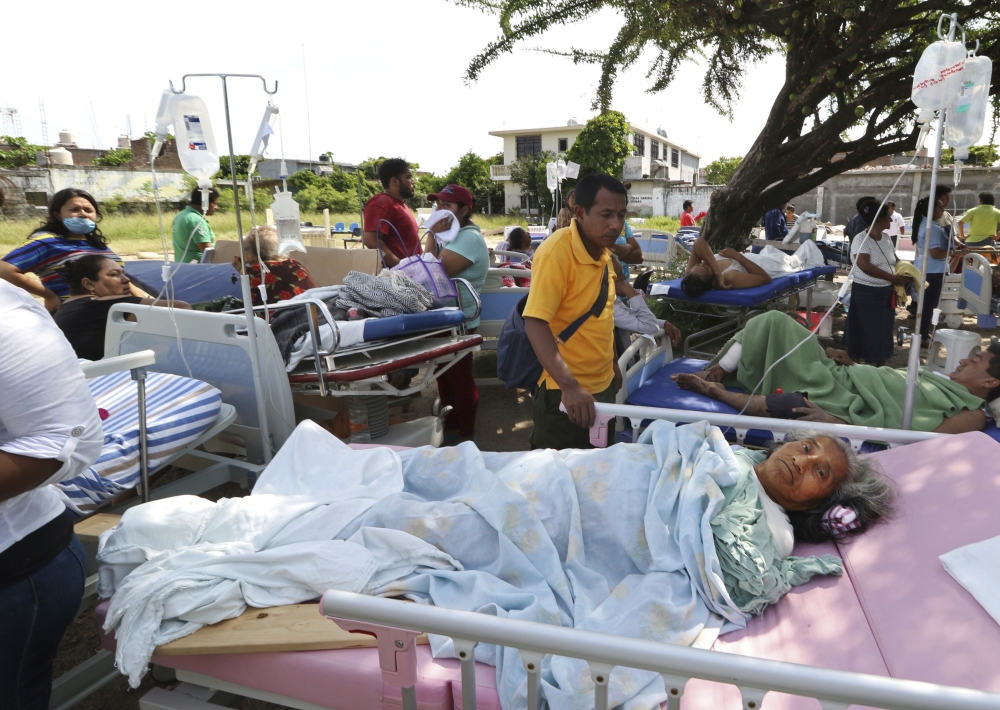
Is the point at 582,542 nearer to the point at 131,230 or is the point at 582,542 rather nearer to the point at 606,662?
the point at 606,662

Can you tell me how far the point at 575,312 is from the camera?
283cm

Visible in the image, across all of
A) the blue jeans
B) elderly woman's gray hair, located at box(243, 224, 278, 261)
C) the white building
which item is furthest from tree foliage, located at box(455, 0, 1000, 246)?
the white building

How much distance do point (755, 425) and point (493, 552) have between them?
1276 mm

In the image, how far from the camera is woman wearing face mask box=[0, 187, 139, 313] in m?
3.86

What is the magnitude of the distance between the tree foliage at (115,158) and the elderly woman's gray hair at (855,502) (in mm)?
34202

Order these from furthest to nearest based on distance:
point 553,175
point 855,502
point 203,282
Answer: point 553,175 → point 203,282 → point 855,502

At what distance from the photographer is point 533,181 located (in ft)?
125

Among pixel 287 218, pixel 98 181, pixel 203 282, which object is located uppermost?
pixel 98 181


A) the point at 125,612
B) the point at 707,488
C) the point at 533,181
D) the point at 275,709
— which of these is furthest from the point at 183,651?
the point at 533,181

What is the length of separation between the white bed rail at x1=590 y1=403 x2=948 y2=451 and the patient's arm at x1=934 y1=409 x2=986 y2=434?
399 mm

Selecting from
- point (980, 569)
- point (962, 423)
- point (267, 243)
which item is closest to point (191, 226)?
point (267, 243)

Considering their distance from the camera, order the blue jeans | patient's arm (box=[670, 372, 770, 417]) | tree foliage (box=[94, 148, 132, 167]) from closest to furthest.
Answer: the blue jeans → patient's arm (box=[670, 372, 770, 417]) → tree foliage (box=[94, 148, 132, 167])

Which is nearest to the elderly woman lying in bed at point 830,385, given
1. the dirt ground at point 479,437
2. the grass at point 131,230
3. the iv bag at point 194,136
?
the dirt ground at point 479,437

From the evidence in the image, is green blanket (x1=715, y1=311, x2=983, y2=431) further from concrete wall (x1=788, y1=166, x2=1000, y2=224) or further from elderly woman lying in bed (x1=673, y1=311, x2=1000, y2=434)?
concrete wall (x1=788, y1=166, x2=1000, y2=224)
